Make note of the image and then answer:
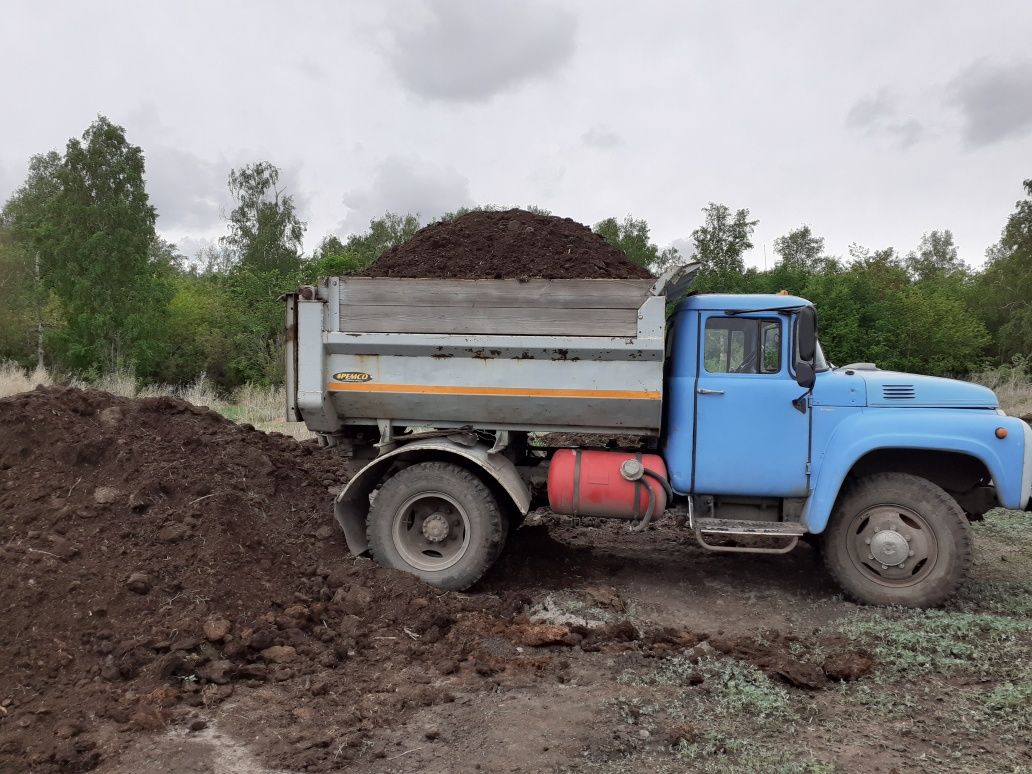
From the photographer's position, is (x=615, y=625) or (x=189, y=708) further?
(x=615, y=625)

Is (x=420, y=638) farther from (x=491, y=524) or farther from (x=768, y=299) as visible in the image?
(x=768, y=299)

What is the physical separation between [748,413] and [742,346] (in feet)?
1.71

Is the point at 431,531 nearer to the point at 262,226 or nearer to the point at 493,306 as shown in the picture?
the point at 493,306

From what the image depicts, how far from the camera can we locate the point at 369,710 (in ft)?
12.3

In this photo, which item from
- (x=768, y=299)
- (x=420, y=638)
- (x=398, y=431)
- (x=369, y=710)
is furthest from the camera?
(x=398, y=431)

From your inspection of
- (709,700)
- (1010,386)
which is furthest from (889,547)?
(1010,386)

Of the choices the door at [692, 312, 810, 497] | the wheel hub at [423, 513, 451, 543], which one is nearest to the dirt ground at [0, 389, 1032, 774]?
the wheel hub at [423, 513, 451, 543]

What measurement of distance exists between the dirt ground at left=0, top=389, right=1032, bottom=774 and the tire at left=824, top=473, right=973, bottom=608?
0.23 metres

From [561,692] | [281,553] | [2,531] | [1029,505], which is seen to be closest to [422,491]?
[281,553]

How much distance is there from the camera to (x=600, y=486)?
5.58 metres

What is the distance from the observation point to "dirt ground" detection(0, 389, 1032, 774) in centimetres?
336

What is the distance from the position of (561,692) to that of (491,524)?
183 centimetres

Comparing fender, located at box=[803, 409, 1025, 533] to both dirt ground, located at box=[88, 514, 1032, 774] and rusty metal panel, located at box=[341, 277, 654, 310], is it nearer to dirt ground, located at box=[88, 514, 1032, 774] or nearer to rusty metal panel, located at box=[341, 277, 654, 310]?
dirt ground, located at box=[88, 514, 1032, 774]

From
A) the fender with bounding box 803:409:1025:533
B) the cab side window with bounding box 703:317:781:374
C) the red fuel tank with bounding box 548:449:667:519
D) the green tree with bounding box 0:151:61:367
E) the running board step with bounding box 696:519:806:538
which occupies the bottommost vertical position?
the running board step with bounding box 696:519:806:538
